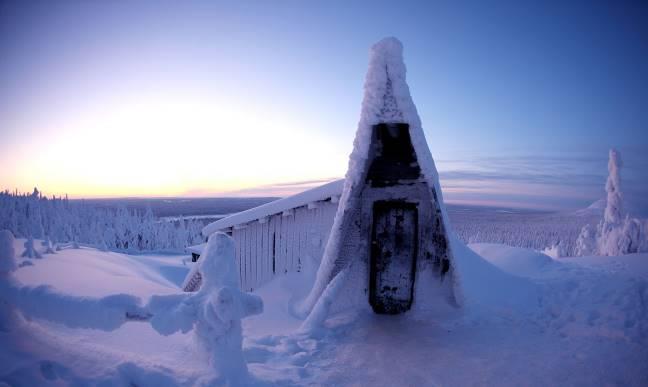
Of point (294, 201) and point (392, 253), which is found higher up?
point (294, 201)

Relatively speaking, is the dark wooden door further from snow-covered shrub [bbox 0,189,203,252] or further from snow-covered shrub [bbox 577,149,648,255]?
snow-covered shrub [bbox 0,189,203,252]

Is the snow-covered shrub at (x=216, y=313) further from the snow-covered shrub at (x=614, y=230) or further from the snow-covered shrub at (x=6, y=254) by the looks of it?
the snow-covered shrub at (x=614, y=230)

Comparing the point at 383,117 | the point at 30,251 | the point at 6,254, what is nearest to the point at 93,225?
the point at 30,251

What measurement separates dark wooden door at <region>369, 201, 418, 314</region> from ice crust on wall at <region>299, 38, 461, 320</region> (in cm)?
105

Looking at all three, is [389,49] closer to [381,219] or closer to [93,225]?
[381,219]

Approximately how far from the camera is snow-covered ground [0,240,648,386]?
3.54 meters

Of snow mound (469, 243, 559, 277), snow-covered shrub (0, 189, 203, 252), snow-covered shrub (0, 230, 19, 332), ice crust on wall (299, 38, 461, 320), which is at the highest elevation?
ice crust on wall (299, 38, 461, 320)

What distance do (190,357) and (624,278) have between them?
9.26 metres

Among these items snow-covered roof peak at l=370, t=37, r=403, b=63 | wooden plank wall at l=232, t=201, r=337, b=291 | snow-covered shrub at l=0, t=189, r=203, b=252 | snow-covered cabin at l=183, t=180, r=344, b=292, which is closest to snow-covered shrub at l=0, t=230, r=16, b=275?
snow-covered cabin at l=183, t=180, r=344, b=292

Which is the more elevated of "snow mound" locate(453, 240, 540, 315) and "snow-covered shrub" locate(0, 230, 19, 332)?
"snow-covered shrub" locate(0, 230, 19, 332)

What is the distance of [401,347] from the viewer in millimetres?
5285

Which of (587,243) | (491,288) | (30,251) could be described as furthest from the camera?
(587,243)

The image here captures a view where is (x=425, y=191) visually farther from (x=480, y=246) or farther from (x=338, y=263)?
(x=480, y=246)

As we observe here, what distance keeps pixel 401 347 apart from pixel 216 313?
11.1ft
